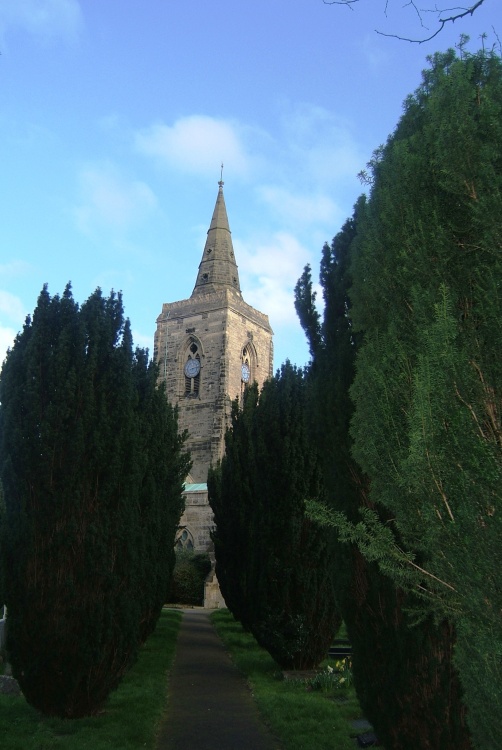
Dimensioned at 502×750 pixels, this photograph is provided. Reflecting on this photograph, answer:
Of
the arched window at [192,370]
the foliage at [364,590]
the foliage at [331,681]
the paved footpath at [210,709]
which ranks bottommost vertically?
the paved footpath at [210,709]

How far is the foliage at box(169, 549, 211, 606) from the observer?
31141 millimetres

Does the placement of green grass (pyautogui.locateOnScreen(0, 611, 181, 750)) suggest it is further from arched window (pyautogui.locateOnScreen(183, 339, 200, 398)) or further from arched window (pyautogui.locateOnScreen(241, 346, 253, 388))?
arched window (pyautogui.locateOnScreen(241, 346, 253, 388))

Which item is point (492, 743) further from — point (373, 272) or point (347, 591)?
point (347, 591)

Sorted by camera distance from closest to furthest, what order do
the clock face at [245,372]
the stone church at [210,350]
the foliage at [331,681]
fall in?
1. the foliage at [331,681]
2. the stone church at [210,350]
3. the clock face at [245,372]

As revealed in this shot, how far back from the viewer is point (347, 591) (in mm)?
6922

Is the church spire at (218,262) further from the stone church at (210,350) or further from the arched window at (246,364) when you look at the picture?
the arched window at (246,364)

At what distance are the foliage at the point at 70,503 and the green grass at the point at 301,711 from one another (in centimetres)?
214

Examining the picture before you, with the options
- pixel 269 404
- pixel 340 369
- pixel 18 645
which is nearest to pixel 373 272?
pixel 340 369

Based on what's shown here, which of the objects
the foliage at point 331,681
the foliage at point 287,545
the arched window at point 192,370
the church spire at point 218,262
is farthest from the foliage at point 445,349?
the church spire at point 218,262

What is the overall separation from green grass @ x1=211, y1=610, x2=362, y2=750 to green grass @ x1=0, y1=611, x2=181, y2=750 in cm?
150

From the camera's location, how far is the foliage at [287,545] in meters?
11.9

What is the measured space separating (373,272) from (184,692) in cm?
848

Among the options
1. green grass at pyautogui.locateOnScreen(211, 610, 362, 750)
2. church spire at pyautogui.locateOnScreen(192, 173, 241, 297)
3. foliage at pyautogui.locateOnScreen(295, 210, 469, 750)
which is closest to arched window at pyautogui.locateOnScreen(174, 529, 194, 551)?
church spire at pyautogui.locateOnScreen(192, 173, 241, 297)

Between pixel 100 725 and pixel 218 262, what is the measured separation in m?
43.2
